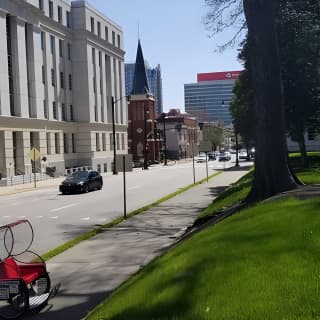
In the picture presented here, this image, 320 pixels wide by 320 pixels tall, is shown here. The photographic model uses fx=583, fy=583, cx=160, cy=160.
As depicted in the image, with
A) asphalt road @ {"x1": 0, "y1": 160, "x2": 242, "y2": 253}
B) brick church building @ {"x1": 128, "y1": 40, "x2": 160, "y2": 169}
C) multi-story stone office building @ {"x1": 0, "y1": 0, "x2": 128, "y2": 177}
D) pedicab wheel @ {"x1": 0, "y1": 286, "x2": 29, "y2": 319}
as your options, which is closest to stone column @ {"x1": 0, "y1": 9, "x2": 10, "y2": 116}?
multi-story stone office building @ {"x1": 0, "y1": 0, "x2": 128, "y2": 177}

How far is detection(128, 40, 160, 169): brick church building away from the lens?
107250 millimetres

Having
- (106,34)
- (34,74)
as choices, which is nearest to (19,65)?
(34,74)

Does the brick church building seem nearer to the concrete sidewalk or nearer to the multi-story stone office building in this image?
the multi-story stone office building

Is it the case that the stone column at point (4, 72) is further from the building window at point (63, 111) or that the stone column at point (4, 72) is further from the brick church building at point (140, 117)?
the brick church building at point (140, 117)

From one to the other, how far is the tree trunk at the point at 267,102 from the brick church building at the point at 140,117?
3605 inches

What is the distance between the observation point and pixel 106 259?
1249cm

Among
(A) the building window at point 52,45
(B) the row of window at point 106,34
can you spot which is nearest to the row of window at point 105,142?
(B) the row of window at point 106,34

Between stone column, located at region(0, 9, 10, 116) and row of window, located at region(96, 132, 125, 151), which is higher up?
stone column, located at region(0, 9, 10, 116)

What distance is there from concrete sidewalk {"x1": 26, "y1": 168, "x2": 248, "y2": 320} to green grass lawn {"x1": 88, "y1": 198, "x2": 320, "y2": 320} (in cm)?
177

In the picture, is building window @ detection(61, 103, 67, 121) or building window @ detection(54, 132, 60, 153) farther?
building window @ detection(61, 103, 67, 121)

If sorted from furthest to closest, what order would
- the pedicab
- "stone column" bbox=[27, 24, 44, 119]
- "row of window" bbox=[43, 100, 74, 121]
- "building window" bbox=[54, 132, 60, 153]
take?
"building window" bbox=[54, 132, 60, 153] < "row of window" bbox=[43, 100, 74, 121] < "stone column" bbox=[27, 24, 44, 119] < the pedicab

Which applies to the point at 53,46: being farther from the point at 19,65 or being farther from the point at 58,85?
the point at 19,65

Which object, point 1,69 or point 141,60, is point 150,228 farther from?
point 141,60

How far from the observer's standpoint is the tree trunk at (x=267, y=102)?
46.1ft
